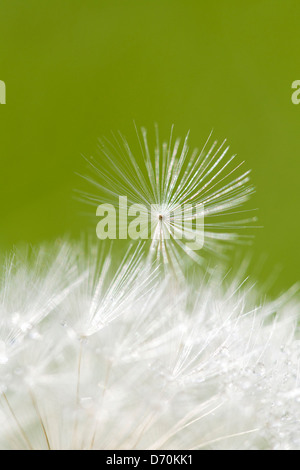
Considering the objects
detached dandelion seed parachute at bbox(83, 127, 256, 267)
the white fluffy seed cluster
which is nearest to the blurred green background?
detached dandelion seed parachute at bbox(83, 127, 256, 267)

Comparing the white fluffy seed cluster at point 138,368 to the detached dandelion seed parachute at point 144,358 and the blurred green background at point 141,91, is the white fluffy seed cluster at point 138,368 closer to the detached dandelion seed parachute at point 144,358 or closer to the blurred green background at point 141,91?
the detached dandelion seed parachute at point 144,358

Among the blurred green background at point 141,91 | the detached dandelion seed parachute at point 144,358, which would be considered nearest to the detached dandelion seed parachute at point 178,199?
the detached dandelion seed parachute at point 144,358

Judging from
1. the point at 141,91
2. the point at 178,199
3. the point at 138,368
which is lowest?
the point at 138,368

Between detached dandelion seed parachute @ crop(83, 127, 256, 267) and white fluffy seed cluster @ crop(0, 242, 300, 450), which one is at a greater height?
detached dandelion seed parachute @ crop(83, 127, 256, 267)

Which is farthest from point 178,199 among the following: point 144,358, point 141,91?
point 141,91

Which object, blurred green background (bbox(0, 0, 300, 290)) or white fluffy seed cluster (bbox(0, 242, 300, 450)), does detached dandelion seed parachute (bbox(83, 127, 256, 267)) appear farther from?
blurred green background (bbox(0, 0, 300, 290))

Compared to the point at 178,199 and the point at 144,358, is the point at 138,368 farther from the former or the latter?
the point at 178,199
